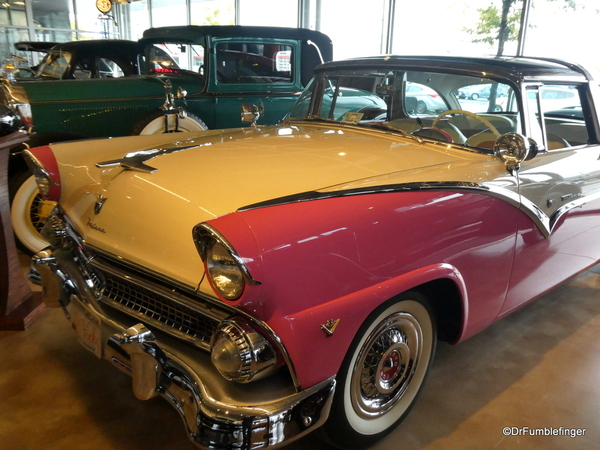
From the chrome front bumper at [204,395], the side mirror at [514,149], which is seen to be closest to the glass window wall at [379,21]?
the side mirror at [514,149]

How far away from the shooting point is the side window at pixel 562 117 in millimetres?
2571

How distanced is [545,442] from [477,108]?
5.30ft

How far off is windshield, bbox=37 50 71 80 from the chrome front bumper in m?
4.90

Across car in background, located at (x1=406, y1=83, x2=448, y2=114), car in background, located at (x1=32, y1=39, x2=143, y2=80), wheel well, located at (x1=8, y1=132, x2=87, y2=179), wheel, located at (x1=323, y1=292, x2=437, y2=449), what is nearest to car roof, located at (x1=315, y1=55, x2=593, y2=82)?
car in background, located at (x1=406, y1=83, x2=448, y2=114)

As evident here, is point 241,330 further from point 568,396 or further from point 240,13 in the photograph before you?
point 240,13

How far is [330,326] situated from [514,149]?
3.70ft

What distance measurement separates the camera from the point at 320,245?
4.82 ft

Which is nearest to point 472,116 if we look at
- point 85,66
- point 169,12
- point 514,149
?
point 514,149

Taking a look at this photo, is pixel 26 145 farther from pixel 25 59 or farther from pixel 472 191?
pixel 25 59

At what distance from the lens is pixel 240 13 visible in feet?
41.0

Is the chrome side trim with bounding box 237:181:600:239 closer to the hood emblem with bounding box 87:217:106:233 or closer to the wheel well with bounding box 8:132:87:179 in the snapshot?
the hood emblem with bounding box 87:217:106:233

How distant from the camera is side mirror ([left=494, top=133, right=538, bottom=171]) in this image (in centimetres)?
204

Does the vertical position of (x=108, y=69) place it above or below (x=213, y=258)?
above

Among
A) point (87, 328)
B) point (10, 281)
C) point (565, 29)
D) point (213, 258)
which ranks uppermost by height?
point (565, 29)
